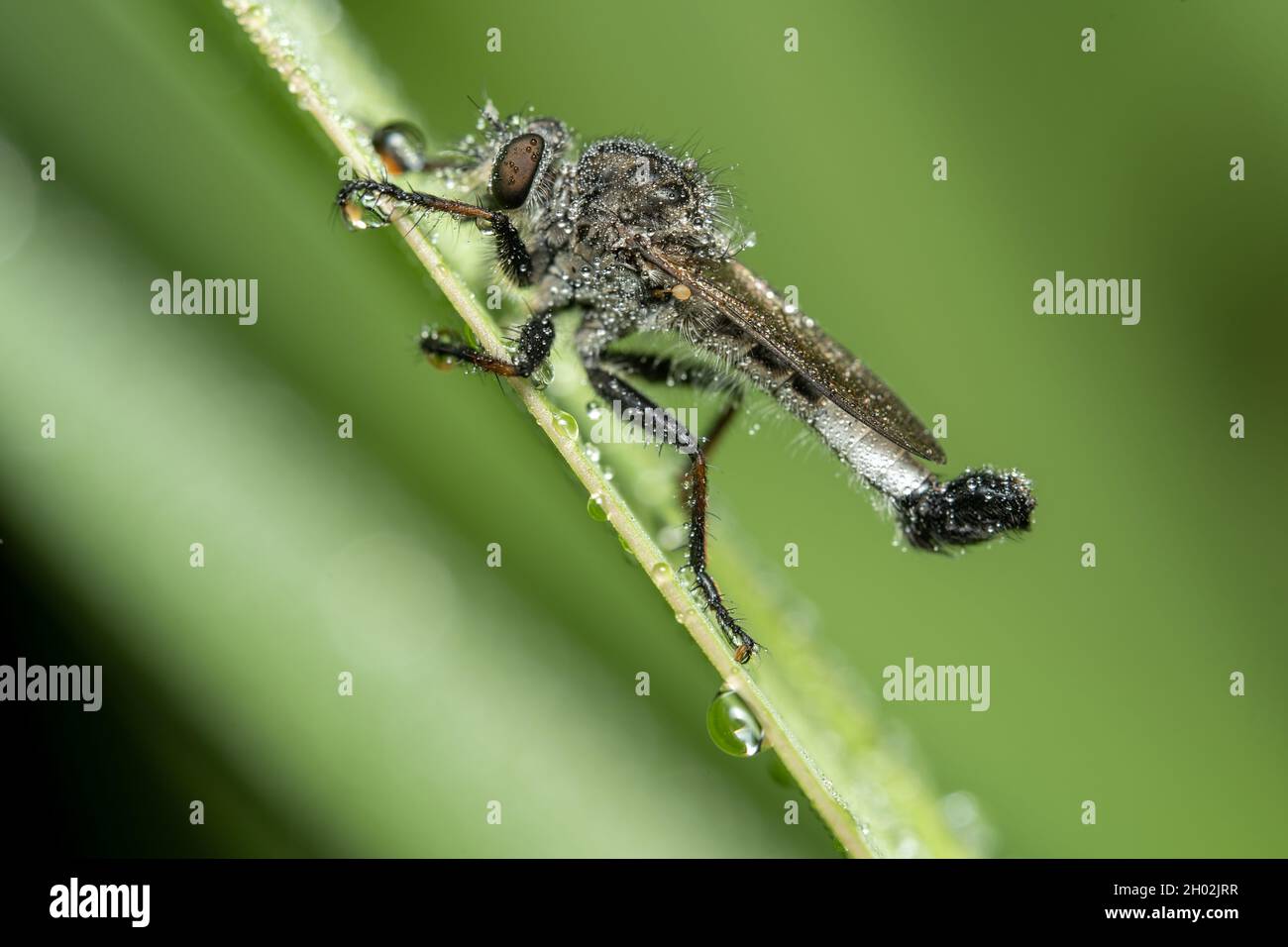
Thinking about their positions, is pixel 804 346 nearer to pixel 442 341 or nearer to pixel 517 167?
pixel 517 167

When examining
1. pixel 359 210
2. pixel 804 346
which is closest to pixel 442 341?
pixel 359 210

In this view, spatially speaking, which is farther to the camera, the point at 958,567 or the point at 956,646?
the point at 958,567

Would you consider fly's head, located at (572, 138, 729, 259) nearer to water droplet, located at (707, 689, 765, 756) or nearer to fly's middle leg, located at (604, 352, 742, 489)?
fly's middle leg, located at (604, 352, 742, 489)

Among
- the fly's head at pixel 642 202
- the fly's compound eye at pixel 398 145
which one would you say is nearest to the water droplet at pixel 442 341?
the fly's compound eye at pixel 398 145

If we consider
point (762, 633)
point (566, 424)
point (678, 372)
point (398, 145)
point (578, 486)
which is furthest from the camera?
point (678, 372)

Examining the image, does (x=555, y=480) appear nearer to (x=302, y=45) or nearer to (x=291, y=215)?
(x=291, y=215)
